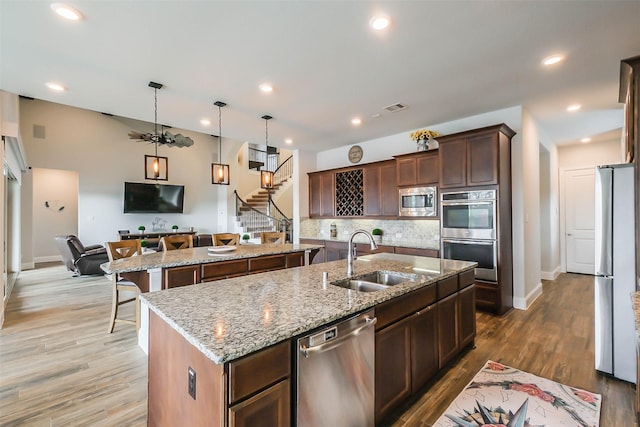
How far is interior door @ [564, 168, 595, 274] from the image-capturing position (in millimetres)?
6242

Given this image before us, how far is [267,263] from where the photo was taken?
3.66 metres

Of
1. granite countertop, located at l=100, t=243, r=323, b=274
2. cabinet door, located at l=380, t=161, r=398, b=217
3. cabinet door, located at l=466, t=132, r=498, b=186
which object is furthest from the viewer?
cabinet door, located at l=380, t=161, r=398, b=217

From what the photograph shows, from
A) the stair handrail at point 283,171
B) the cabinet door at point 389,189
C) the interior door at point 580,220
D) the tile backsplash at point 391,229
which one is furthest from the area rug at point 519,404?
the stair handrail at point 283,171

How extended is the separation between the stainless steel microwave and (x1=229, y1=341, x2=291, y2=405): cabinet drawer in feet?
13.3

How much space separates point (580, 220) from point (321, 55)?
7.06 meters

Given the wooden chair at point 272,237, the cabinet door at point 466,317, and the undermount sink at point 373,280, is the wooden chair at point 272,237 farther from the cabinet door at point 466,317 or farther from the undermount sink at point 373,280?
the cabinet door at point 466,317

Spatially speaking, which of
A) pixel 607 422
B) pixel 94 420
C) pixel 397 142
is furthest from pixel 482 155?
pixel 94 420

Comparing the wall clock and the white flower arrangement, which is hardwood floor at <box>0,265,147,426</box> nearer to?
the white flower arrangement

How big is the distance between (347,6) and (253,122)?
311cm

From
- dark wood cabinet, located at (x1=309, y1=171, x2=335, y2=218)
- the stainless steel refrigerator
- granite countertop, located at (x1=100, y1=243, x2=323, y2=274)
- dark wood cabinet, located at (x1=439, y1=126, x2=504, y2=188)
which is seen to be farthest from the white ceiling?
dark wood cabinet, located at (x1=309, y1=171, x2=335, y2=218)

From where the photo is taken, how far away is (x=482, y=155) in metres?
3.93

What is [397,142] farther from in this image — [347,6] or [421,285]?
[421,285]

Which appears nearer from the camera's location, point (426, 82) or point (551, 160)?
point (426, 82)

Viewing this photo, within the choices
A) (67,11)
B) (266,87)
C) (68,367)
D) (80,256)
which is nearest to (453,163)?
(266,87)
